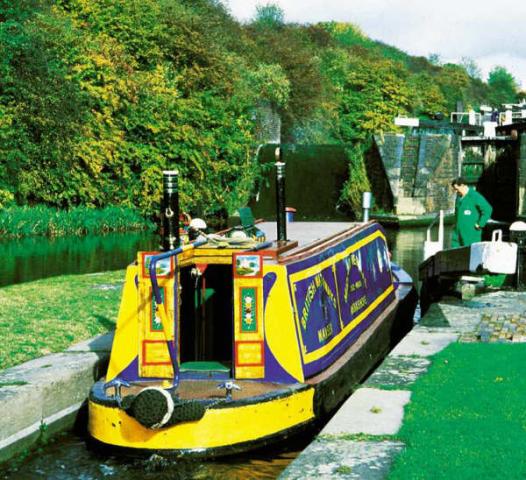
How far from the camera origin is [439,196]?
131 ft

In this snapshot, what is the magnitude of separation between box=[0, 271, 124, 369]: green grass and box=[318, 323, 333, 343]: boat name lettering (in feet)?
9.11

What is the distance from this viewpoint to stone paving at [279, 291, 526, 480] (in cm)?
553

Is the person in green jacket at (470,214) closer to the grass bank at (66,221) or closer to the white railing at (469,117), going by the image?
the grass bank at (66,221)

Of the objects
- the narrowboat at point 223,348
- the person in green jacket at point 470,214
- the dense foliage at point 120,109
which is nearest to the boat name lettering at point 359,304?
the narrowboat at point 223,348

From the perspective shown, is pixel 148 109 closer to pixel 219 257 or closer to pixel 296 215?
pixel 296 215

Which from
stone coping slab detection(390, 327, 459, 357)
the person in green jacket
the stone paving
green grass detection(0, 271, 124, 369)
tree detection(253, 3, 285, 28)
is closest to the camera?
the stone paving

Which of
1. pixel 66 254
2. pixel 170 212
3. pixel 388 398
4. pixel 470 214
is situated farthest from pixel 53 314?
pixel 66 254

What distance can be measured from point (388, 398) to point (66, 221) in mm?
24911

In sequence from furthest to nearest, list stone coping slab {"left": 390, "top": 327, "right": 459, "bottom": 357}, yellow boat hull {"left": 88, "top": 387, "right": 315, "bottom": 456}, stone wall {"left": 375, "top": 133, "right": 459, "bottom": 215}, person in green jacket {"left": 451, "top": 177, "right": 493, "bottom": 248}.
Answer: stone wall {"left": 375, "top": 133, "right": 459, "bottom": 215} → person in green jacket {"left": 451, "top": 177, "right": 493, "bottom": 248} → stone coping slab {"left": 390, "top": 327, "right": 459, "bottom": 357} → yellow boat hull {"left": 88, "top": 387, "right": 315, "bottom": 456}

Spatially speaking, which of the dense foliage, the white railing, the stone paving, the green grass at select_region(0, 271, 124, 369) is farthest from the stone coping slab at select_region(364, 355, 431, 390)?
the white railing

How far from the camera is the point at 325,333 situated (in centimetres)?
845

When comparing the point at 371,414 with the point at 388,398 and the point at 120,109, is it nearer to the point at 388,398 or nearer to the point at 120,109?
the point at 388,398

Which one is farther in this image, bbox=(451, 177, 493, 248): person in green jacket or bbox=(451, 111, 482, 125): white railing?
bbox=(451, 111, 482, 125): white railing

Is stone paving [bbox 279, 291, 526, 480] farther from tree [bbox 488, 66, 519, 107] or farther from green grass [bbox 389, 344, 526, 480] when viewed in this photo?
tree [bbox 488, 66, 519, 107]
